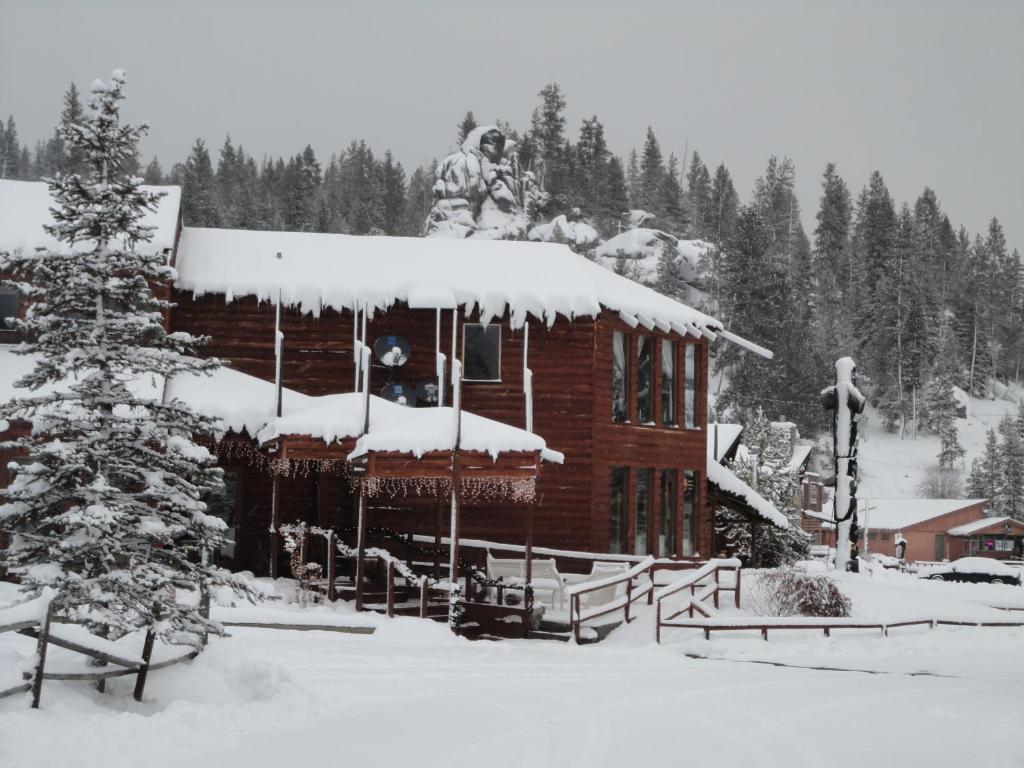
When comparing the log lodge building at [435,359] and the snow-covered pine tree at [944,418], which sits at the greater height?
the snow-covered pine tree at [944,418]

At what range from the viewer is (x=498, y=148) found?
89.1 m

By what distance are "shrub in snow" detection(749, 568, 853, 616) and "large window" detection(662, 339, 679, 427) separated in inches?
194

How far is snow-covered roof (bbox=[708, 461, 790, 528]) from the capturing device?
27.1 metres

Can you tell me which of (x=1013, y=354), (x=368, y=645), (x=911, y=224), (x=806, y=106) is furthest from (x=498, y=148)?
(x=368, y=645)

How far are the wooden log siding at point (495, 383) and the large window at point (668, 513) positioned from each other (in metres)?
2.04

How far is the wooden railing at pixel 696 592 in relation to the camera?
59.1ft

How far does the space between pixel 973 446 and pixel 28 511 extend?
9945 centimetres

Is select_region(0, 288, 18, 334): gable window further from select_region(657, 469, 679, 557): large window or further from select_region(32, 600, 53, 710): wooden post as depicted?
select_region(32, 600, 53, 710): wooden post

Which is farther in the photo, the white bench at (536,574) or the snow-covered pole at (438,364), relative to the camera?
the snow-covered pole at (438,364)

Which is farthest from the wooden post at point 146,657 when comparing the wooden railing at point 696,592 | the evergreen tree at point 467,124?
the evergreen tree at point 467,124

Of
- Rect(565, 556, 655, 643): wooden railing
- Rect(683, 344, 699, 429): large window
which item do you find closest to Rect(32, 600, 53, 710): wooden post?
Rect(565, 556, 655, 643): wooden railing

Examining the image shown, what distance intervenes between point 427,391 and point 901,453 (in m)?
81.0

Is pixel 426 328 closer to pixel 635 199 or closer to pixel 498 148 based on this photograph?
pixel 498 148

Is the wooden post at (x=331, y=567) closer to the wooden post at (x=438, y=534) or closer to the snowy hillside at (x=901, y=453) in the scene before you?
the wooden post at (x=438, y=534)
